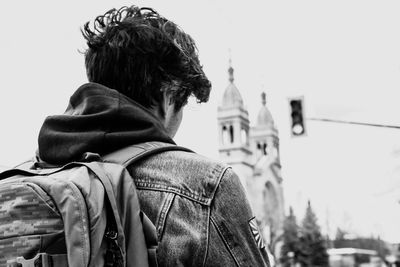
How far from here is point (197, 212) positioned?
1950 mm

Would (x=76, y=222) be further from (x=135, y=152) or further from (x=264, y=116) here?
(x=264, y=116)

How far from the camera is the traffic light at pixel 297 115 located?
16203 mm

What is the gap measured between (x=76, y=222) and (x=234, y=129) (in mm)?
73013

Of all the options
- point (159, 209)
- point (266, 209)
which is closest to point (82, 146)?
point (159, 209)

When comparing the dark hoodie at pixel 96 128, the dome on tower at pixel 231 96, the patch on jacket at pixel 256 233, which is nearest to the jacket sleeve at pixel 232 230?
the patch on jacket at pixel 256 233

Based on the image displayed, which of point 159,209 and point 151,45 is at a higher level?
point 151,45

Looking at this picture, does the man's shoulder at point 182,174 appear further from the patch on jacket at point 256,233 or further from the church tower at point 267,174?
the church tower at point 267,174

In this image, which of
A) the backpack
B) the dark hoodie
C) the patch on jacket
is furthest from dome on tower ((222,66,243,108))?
the backpack

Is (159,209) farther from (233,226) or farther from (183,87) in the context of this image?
(183,87)

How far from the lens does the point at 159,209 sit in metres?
1.96

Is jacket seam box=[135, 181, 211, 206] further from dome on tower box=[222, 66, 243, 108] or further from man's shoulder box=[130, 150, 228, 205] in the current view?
dome on tower box=[222, 66, 243, 108]

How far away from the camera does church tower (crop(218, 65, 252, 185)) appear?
243ft

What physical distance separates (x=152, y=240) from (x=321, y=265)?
227 feet

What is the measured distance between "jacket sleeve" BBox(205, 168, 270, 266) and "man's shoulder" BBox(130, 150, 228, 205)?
3 cm
